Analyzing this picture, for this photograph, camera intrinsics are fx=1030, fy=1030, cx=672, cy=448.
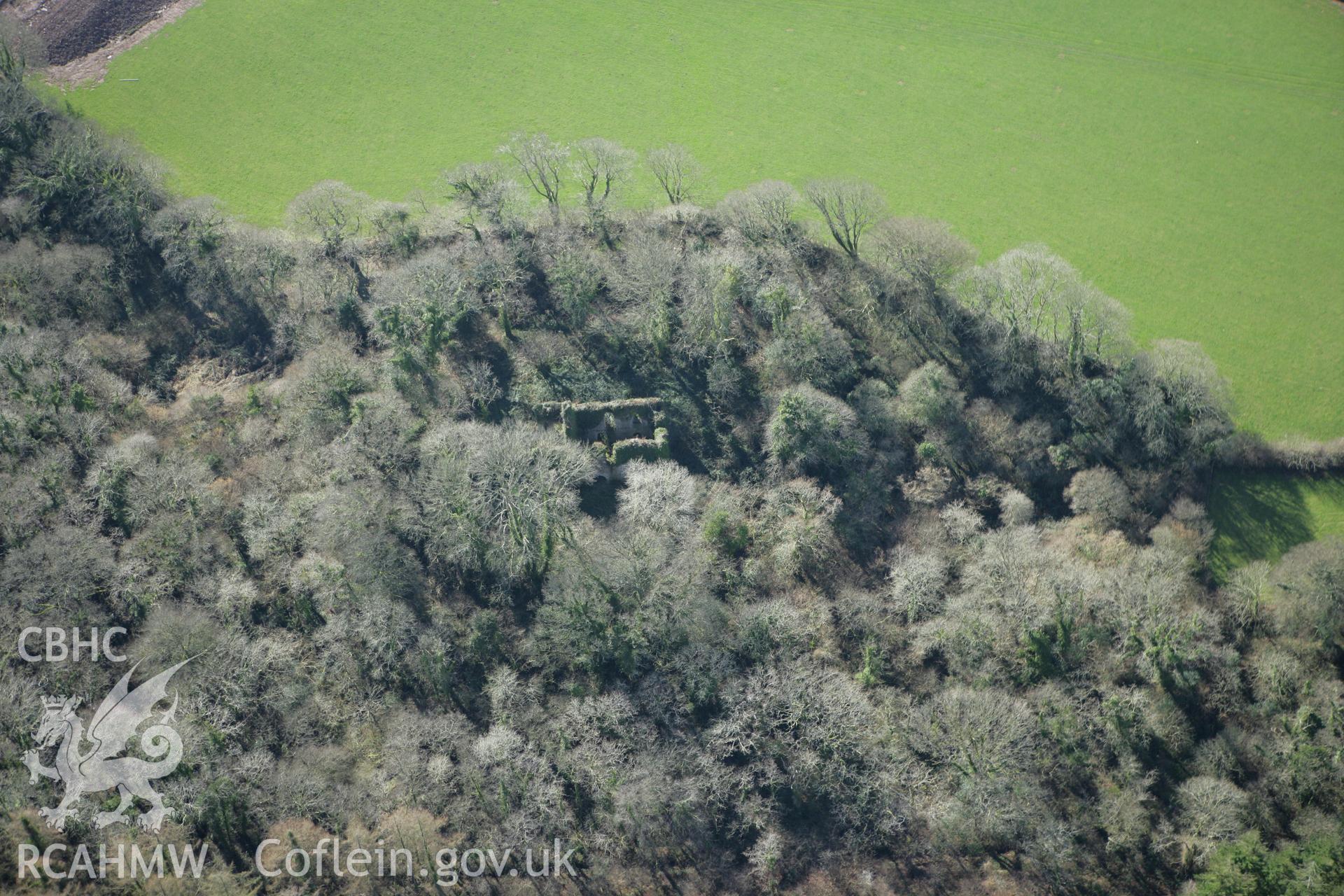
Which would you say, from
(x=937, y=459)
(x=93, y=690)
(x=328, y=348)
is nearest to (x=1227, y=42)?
(x=937, y=459)

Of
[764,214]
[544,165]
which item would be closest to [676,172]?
[764,214]

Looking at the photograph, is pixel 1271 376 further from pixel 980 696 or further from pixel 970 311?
pixel 980 696

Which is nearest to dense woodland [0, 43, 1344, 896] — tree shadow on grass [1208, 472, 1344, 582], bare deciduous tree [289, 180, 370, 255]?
bare deciduous tree [289, 180, 370, 255]

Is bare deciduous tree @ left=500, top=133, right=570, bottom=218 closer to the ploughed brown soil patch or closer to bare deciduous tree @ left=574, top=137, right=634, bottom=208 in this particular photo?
bare deciduous tree @ left=574, top=137, right=634, bottom=208

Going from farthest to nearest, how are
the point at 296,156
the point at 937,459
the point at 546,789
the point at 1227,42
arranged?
the point at 1227,42, the point at 296,156, the point at 937,459, the point at 546,789

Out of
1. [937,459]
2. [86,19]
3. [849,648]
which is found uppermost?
[86,19]
